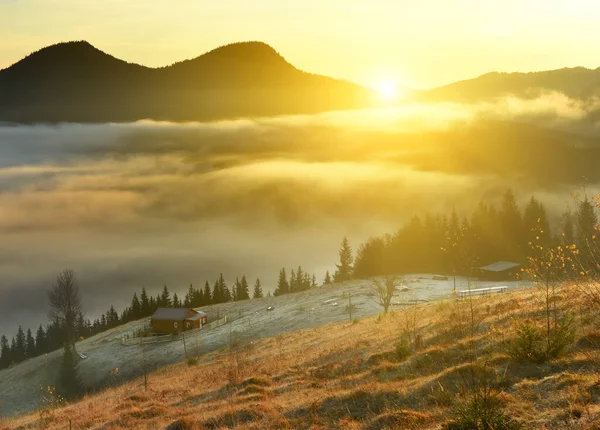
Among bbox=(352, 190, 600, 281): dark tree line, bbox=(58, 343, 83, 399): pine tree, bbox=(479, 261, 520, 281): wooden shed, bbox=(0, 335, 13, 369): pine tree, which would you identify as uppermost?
bbox=(352, 190, 600, 281): dark tree line

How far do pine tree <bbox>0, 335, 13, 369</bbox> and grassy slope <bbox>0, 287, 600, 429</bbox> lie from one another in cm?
14717

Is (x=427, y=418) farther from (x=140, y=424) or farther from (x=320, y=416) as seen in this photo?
(x=140, y=424)

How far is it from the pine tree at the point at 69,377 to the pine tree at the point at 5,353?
291 feet

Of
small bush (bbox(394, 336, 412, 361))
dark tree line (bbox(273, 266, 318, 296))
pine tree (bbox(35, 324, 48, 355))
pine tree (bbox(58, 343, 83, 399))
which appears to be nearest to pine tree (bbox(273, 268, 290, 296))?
dark tree line (bbox(273, 266, 318, 296))

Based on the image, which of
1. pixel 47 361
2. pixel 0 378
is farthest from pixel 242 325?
pixel 0 378

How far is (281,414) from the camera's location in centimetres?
1655

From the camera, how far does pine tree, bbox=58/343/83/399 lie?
68.0 meters

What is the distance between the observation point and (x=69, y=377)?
7338 cm

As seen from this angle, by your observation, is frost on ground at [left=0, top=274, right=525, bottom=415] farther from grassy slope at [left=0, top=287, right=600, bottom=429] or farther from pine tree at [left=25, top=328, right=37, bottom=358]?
pine tree at [left=25, top=328, right=37, bottom=358]

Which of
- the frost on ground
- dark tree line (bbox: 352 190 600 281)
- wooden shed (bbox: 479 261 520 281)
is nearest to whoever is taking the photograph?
the frost on ground

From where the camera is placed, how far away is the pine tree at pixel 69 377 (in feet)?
223

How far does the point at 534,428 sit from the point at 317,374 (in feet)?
38.0

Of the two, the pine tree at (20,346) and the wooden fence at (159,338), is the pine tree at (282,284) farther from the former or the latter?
the pine tree at (20,346)

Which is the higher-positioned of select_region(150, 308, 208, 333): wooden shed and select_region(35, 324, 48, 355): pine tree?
select_region(150, 308, 208, 333): wooden shed
